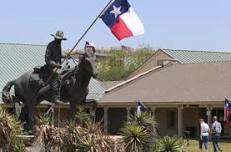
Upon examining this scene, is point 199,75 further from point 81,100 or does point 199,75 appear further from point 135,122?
point 135,122

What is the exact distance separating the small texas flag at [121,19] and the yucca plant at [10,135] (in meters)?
6.32

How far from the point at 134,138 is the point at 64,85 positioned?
5.53 m

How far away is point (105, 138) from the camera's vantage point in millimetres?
13211

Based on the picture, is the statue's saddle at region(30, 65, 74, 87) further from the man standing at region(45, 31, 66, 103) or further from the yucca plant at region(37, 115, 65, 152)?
the yucca plant at region(37, 115, 65, 152)

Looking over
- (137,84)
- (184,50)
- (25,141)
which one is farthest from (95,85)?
(25,141)

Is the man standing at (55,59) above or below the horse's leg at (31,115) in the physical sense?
above

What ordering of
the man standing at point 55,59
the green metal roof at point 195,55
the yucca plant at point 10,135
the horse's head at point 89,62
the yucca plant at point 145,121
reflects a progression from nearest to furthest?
the yucca plant at point 10,135, the yucca plant at point 145,121, the horse's head at point 89,62, the man standing at point 55,59, the green metal roof at point 195,55

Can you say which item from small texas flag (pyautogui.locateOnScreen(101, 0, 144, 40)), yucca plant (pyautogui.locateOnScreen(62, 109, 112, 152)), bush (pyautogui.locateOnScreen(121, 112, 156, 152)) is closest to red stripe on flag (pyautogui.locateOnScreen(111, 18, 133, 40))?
small texas flag (pyautogui.locateOnScreen(101, 0, 144, 40))

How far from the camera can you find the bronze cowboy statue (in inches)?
718

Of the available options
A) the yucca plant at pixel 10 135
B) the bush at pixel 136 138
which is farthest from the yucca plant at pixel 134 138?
the yucca plant at pixel 10 135

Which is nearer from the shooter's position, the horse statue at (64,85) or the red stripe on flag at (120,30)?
the horse statue at (64,85)

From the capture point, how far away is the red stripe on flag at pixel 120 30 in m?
19.7

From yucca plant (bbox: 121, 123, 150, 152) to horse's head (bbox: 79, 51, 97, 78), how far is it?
474 centimetres

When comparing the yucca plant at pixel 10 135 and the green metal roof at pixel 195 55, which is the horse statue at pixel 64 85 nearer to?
the yucca plant at pixel 10 135
